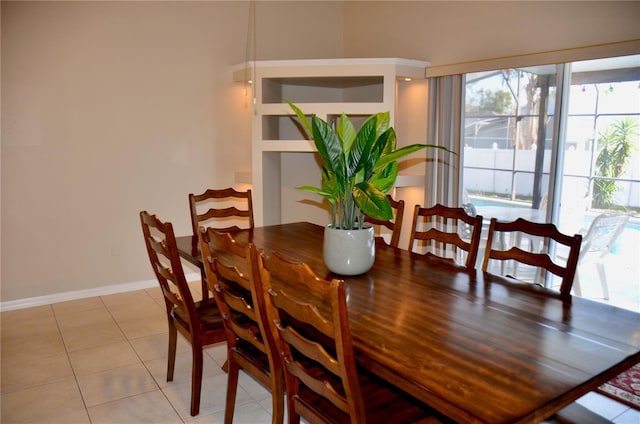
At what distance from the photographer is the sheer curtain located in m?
4.18

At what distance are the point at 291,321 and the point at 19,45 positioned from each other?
11.1 feet

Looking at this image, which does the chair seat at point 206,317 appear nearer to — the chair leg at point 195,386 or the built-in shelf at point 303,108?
the chair leg at point 195,386

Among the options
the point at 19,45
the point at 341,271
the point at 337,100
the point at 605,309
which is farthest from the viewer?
the point at 337,100

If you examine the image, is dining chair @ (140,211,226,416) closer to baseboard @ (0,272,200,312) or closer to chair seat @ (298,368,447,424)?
chair seat @ (298,368,447,424)

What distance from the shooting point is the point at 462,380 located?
140 centimetres

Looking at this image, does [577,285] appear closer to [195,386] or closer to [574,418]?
[574,418]

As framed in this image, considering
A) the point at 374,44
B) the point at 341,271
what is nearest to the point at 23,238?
the point at 341,271

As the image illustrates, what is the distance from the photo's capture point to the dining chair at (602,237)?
3.52 metres

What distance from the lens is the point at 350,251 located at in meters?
2.31

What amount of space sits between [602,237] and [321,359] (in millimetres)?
2808

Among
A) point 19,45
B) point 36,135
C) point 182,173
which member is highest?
point 19,45

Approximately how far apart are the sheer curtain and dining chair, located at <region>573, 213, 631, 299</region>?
1.01m

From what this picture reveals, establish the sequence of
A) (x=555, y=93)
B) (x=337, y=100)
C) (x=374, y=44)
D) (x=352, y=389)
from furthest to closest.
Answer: (x=337, y=100) < (x=374, y=44) < (x=555, y=93) < (x=352, y=389)

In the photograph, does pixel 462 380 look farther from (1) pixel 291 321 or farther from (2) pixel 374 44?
(2) pixel 374 44
